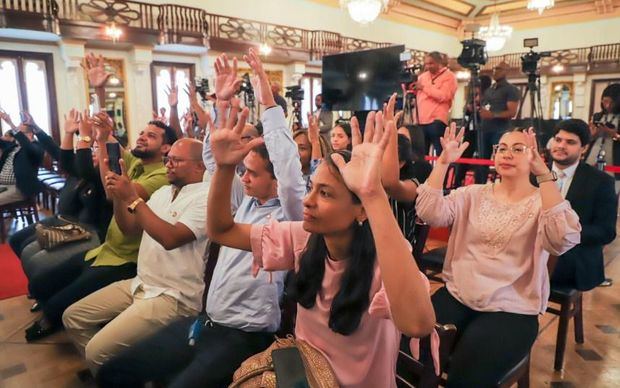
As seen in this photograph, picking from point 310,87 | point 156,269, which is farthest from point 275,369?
point 310,87

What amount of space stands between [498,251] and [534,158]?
1.23ft

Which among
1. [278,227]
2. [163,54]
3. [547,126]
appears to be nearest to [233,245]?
[278,227]

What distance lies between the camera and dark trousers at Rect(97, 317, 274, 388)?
1.42m

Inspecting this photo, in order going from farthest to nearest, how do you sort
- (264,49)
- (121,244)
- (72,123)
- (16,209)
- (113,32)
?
(264,49) → (113,32) → (16,209) → (72,123) → (121,244)

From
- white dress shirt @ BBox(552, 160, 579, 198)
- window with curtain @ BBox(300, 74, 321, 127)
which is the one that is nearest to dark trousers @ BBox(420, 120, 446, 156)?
white dress shirt @ BBox(552, 160, 579, 198)

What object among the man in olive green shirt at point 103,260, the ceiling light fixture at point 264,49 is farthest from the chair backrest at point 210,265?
the ceiling light fixture at point 264,49

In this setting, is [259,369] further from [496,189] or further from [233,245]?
[496,189]

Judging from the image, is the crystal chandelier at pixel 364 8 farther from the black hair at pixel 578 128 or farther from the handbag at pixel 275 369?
the handbag at pixel 275 369

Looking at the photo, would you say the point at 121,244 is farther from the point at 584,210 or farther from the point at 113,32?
the point at 113,32

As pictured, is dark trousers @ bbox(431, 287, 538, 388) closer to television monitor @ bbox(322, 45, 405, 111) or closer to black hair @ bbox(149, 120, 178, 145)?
black hair @ bbox(149, 120, 178, 145)

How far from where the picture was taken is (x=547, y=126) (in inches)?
307

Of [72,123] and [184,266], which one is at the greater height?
[72,123]

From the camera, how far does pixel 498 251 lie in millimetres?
1667

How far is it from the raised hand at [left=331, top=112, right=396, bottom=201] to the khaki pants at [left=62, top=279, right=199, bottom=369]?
1121 millimetres
